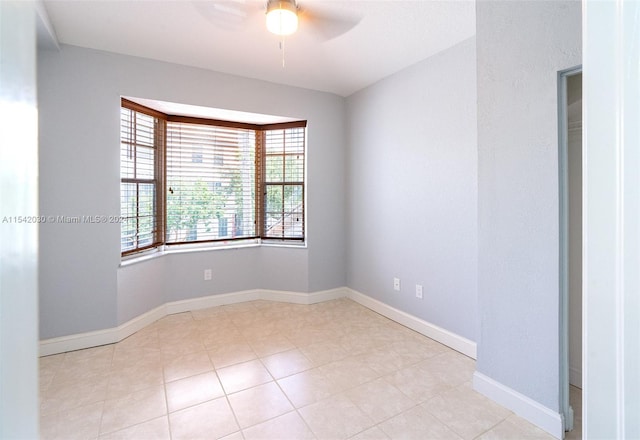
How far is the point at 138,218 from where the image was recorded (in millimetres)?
3035

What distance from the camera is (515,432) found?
5.33ft

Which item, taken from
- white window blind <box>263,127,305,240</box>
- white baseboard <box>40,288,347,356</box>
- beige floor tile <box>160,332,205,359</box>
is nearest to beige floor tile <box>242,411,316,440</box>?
beige floor tile <box>160,332,205,359</box>

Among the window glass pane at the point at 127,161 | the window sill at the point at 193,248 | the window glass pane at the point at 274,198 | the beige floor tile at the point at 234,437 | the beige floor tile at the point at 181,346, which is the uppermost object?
the window glass pane at the point at 127,161

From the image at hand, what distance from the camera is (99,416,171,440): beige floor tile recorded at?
159 centimetres

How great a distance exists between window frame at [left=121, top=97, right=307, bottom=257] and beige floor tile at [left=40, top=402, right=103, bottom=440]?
1363 mm

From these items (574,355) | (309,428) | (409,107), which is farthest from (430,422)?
(409,107)

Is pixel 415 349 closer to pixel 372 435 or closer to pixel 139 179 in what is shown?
pixel 372 435

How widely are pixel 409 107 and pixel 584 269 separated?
2.80 m

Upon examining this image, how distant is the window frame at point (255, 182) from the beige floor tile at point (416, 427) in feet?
Result: 7.45

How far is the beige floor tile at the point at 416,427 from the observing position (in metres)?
1.60

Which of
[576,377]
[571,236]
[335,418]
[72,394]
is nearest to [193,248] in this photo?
[72,394]

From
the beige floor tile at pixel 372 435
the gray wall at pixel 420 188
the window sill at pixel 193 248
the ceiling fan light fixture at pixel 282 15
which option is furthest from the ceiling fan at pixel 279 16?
the beige floor tile at pixel 372 435

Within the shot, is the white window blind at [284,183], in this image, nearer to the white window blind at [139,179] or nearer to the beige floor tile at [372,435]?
the white window blind at [139,179]

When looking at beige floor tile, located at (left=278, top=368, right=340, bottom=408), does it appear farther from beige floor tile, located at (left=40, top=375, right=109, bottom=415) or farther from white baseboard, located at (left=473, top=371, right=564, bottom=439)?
beige floor tile, located at (left=40, top=375, right=109, bottom=415)
